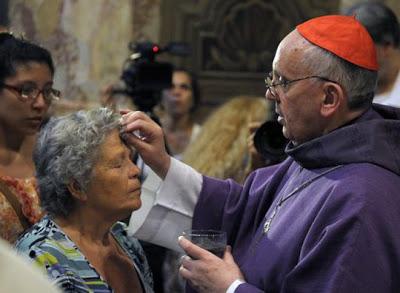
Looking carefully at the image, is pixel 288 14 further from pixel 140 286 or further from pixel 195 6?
pixel 140 286

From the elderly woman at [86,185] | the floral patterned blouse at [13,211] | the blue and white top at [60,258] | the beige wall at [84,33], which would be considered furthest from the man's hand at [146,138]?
the beige wall at [84,33]

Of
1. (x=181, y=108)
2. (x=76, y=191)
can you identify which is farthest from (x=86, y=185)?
(x=181, y=108)

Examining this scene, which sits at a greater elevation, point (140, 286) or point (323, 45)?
point (323, 45)

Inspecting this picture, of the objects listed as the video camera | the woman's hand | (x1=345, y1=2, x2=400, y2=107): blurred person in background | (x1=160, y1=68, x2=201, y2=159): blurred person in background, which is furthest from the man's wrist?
(x1=160, y1=68, x2=201, y2=159): blurred person in background

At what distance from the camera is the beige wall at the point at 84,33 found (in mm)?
7180

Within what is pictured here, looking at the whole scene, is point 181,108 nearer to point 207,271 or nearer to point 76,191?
point 76,191

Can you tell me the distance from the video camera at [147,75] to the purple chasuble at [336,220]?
1936mm

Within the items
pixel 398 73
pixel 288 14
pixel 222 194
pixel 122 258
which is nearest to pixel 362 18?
pixel 398 73

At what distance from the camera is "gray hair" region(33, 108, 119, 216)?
→ 2705 mm

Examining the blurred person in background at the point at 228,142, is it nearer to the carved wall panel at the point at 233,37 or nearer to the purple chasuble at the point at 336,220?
the purple chasuble at the point at 336,220

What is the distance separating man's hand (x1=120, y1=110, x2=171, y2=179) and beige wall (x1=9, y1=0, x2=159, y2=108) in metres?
4.30

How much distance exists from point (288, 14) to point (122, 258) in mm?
5288

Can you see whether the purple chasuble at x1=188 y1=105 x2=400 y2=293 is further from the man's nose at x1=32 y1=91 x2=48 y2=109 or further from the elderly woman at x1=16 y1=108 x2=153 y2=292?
the man's nose at x1=32 y1=91 x2=48 y2=109

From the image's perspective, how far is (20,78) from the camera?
11.3 ft
